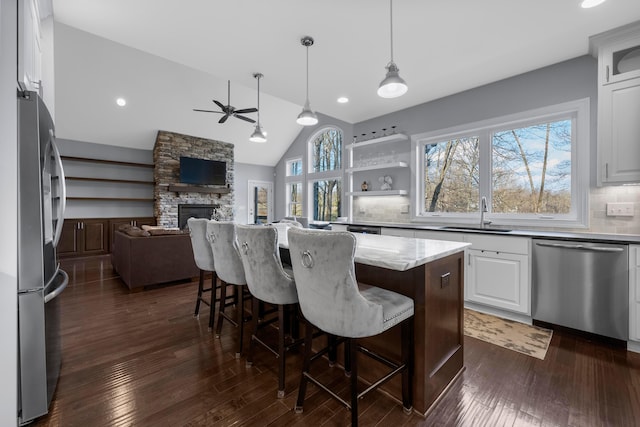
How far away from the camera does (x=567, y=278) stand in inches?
99.3

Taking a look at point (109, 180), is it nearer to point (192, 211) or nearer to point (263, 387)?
point (192, 211)

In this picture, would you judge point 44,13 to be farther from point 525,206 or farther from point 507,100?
point 525,206

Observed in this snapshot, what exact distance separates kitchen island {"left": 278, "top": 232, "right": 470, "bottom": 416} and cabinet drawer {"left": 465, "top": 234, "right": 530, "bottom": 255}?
1.30 meters

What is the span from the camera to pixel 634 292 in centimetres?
224

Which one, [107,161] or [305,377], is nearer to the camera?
[305,377]

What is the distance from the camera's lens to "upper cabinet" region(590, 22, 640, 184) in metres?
2.48

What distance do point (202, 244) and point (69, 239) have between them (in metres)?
5.69

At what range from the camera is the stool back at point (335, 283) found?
1.29 metres

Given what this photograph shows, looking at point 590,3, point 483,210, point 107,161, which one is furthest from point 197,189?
point 590,3

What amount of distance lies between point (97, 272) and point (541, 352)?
6270mm

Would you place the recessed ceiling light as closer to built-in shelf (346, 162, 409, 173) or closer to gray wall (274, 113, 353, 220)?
built-in shelf (346, 162, 409, 173)

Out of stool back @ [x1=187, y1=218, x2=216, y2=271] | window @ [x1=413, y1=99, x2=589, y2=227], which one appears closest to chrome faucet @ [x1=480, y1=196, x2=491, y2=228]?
window @ [x1=413, y1=99, x2=589, y2=227]

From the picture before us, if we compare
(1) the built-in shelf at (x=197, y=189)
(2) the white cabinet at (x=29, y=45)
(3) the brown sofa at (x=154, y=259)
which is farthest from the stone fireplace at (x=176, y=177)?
(2) the white cabinet at (x=29, y=45)

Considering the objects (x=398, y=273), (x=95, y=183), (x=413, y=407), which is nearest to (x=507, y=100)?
(x=398, y=273)
